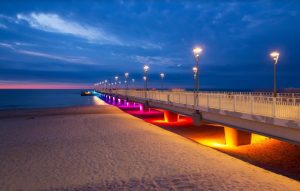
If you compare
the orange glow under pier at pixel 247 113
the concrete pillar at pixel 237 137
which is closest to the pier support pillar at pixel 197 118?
the orange glow under pier at pixel 247 113

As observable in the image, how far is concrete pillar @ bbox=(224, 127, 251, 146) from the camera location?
1906 cm

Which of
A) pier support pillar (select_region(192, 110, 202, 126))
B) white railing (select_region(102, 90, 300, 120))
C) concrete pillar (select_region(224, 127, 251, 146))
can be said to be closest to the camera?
white railing (select_region(102, 90, 300, 120))

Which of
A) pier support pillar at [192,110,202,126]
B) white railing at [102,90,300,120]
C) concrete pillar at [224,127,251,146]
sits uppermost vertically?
white railing at [102,90,300,120]

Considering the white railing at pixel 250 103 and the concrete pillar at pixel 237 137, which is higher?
the white railing at pixel 250 103

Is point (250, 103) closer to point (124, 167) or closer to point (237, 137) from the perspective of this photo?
point (237, 137)

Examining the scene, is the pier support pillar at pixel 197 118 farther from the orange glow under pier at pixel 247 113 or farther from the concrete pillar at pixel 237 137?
the concrete pillar at pixel 237 137

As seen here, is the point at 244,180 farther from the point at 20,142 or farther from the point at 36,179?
the point at 20,142

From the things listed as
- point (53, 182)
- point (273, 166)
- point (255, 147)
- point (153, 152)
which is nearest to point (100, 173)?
point (53, 182)

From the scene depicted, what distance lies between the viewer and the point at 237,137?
19.1m

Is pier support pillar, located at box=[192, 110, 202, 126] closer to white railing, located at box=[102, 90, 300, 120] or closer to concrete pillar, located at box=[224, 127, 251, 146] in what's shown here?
white railing, located at box=[102, 90, 300, 120]

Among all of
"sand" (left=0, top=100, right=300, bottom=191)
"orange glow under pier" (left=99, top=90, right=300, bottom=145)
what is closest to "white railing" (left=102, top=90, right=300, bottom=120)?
"orange glow under pier" (left=99, top=90, right=300, bottom=145)

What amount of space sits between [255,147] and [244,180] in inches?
340

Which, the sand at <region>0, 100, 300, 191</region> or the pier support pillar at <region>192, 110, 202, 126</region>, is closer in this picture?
the sand at <region>0, 100, 300, 191</region>

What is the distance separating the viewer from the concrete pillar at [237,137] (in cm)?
1906
